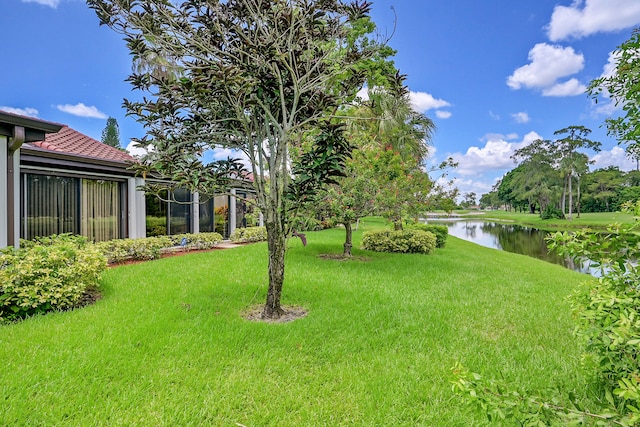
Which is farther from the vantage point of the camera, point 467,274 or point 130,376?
point 467,274

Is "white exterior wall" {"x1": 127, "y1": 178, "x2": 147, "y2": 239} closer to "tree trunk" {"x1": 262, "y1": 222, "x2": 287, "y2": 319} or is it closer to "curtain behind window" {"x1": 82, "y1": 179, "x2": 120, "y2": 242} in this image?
"curtain behind window" {"x1": 82, "y1": 179, "x2": 120, "y2": 242}

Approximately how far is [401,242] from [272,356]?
784 centimetres

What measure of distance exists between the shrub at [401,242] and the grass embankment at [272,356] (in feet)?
15.2

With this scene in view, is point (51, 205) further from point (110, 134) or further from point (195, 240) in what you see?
point (110, 134)

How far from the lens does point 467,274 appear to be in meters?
7.31

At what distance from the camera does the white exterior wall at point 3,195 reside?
4660 mm

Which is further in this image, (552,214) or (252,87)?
(552,214)

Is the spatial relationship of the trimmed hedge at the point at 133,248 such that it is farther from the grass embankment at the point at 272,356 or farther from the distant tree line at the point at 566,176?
the distant tree line at the point at 566,176

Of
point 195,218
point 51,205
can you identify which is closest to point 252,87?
point 51,205

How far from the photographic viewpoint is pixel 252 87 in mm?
3791

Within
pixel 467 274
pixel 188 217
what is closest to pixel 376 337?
pixel 467 274

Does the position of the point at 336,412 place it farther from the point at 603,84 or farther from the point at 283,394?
the point at 603,84

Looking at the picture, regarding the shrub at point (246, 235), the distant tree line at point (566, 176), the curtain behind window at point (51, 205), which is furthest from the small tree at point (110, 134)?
the distant tree line at point (566, 176)

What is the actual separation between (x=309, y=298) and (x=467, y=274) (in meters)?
4.26
